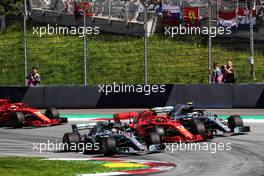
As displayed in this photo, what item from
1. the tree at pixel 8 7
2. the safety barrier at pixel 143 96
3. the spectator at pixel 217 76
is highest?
the tree at pixel 8 7

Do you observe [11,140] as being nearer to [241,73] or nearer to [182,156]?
[182,156]

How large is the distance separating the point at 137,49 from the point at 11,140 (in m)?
11.5

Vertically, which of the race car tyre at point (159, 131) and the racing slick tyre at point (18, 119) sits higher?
the race car tyre at point (159, 131)

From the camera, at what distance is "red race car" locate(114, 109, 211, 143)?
60.2ft

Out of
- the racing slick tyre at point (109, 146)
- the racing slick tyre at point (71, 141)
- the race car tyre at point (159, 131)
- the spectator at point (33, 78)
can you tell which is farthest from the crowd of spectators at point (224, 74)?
the racing slick tyre at point (109, 146)

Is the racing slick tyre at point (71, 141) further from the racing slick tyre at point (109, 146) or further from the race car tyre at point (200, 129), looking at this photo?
the race car tyre at point (200, 129)

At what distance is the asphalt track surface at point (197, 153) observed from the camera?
14.4m

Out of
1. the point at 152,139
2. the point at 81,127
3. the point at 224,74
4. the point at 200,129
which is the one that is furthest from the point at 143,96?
the point at 152,139

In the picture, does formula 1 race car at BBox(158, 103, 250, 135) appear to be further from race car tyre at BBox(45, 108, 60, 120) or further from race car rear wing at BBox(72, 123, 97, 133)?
race car tyre at BBox(45, 108, 60, 120)

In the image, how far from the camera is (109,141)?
16734 millimetres

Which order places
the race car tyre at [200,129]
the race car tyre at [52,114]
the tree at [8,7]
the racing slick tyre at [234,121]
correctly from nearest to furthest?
1. the race car tyre at [200,129]
2. the racing slick tyre at [234,121]
3. the race car tyre at [52,114]
4. the tree at [8,7]

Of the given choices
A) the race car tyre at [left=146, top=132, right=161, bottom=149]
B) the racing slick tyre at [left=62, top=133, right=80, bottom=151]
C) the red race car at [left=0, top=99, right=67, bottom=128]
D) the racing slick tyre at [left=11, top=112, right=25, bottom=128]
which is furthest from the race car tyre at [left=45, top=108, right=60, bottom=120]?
the race car tyre at [left=146, top=132, right=161, bottom=149]

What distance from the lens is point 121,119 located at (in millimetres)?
19938

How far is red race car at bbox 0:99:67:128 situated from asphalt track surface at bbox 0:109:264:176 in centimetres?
20
